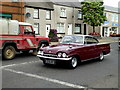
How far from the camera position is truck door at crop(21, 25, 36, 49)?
1088 cm

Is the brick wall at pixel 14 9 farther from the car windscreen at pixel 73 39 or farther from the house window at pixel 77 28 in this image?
the car windscreen at pixel 73 39

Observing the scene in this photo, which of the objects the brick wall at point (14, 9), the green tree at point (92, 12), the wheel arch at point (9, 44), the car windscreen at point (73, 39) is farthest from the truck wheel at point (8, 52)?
the green tree at point (92, 12)

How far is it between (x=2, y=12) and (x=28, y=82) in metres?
18.5

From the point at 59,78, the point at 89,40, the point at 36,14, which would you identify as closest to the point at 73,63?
the point at 59,78

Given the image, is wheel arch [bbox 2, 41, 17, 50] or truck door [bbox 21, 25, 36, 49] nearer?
wheel arch [bbox 2, 41, 17, 50]

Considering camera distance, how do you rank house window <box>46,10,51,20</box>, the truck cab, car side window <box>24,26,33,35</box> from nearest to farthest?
the truck cab → car side window <box>24,26,33,35</box> → house window <box>46,10,51,20</box>

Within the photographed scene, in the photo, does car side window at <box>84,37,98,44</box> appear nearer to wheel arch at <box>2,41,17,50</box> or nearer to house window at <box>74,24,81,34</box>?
wheel arch at <box>2,41,17,50</box>

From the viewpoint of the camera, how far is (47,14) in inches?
1120

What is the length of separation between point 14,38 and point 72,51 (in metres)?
4.01

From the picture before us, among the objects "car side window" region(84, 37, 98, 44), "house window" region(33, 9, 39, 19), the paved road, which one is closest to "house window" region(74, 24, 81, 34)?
"house window" region(33, 9, 39, 19)

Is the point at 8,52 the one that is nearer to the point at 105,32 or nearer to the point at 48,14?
the point at 48,14

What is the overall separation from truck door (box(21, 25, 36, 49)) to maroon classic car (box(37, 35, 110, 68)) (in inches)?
105

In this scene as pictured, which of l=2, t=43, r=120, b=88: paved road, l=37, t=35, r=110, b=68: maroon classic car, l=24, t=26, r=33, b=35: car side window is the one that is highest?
l=24, t=26, r=33, b=35: car side window

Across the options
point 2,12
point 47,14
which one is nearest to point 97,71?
point 2,12
